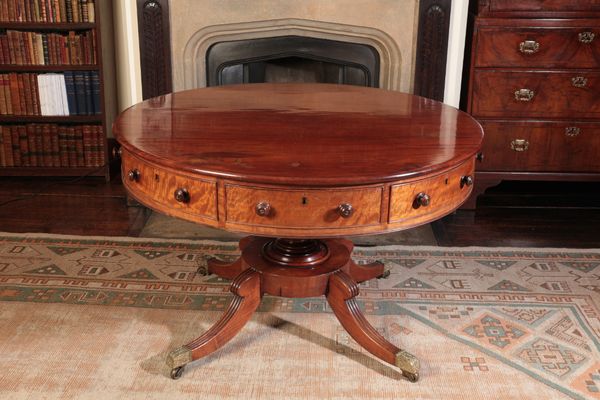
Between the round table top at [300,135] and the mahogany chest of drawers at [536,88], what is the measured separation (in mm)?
969

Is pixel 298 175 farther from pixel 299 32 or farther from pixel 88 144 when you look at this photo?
pixel 88 144

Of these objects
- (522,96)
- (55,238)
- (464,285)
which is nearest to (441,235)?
(464,285)

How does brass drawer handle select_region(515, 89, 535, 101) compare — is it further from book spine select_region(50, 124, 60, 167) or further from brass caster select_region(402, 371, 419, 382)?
book spine select_region(50, 124, 60, 167)

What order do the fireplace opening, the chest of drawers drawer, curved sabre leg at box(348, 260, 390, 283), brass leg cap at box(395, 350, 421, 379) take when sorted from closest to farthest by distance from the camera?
1. brass leg cap at box(395, 350, 421, 379)
2. curved sabre leg at box(348, 260, 390, 283)
3. the chest of drawers drawer
4. the fireplace opening

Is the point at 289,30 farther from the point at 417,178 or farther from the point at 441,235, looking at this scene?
the point at 417,178

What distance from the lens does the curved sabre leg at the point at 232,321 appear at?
2420mm

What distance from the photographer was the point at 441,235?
3.62m

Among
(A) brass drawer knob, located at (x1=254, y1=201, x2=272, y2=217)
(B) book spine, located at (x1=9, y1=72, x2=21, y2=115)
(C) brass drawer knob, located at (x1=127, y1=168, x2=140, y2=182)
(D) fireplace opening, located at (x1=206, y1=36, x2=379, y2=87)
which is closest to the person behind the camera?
(A) brass drawer knob, located at (x1=254, y1=201, x2=272, y2=217)

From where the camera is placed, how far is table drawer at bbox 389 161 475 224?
2076 millimetres

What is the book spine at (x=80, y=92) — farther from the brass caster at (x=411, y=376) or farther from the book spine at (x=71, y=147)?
the brass caster at (x=411, y=376)

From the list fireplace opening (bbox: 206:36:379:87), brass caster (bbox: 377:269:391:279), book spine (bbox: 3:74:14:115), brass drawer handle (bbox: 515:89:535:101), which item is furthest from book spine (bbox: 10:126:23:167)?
brass drawer handle (bbox: 515:89:535:101)

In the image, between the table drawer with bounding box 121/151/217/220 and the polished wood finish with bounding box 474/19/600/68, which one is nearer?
the table drawer with bounding box 121/151/217/220

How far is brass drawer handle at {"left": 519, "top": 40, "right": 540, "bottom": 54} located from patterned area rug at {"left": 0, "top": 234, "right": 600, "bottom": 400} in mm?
981

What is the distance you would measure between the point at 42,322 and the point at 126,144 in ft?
2.90
